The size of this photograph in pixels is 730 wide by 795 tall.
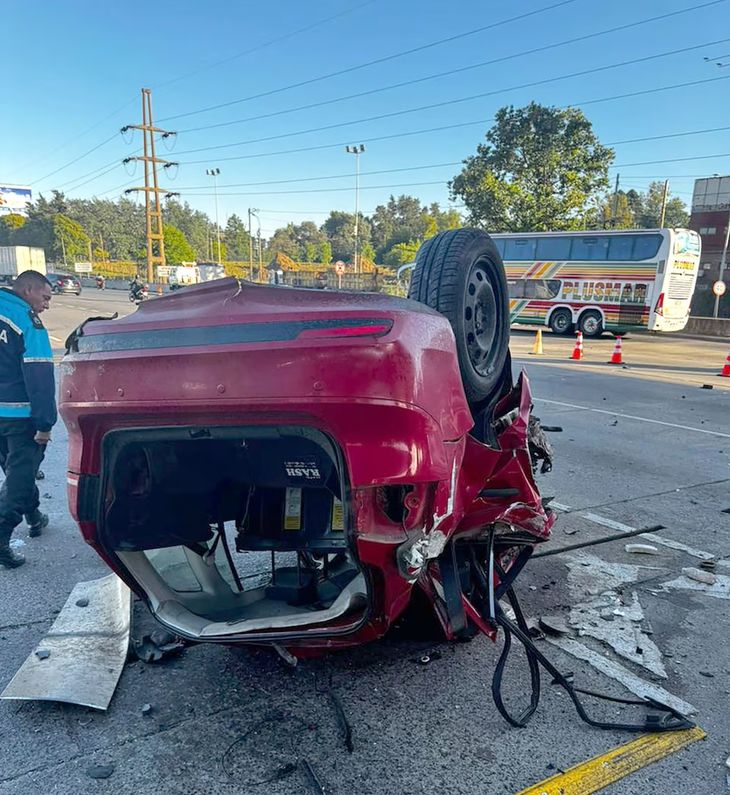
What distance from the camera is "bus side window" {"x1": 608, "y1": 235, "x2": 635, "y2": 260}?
2088cm

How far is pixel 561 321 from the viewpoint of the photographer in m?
23.2

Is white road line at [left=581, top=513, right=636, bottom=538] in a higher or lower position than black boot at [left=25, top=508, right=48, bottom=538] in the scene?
lower

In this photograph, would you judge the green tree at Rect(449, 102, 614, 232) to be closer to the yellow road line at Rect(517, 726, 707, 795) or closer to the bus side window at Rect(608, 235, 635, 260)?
the bus side window at Rect(608, 235, 635, 260)

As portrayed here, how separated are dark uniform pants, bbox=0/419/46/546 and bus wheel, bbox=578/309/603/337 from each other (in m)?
21.1

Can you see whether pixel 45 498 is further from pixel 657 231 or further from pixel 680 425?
pixel 657 231

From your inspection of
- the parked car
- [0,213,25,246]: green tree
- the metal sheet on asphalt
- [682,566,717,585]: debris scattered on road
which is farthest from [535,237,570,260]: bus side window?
[0,213,25,246]: green tree

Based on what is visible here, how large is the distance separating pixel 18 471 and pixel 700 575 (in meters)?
4.29

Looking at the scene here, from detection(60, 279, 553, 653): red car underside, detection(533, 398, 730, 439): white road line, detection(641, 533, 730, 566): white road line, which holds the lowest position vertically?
detection(533, 398, 730, 439): white road line

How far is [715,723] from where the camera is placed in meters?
2.42

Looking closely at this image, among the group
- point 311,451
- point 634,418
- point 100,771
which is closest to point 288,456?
point 311,451

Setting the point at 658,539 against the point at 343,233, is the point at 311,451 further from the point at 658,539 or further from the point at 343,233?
the point at 343,233

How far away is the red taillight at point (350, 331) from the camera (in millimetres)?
1809

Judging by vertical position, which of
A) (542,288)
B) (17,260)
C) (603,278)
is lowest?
(542,288)

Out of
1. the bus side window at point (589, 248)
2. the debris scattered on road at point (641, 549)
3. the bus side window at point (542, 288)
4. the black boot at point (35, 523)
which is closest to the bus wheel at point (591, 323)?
the bus side window at point (542, 288)
